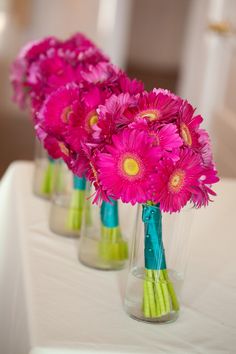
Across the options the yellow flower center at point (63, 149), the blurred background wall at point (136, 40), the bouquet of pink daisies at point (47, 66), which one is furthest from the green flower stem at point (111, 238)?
the blurred background wall at point (136, 40)

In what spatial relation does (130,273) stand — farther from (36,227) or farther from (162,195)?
(36,227)

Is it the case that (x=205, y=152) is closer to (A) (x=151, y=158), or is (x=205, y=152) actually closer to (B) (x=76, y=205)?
(A) (x=151, y=158)

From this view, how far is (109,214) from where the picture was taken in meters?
1.29

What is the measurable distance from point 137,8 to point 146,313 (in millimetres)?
7822

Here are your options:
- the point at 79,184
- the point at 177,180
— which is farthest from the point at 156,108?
the point at 79,184

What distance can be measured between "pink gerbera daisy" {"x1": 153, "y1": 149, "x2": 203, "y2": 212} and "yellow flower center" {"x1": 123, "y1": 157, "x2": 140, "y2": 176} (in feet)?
0.11

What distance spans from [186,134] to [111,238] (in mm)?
379

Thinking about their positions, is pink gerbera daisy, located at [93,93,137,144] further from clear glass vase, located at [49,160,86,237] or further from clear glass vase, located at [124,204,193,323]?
clear glass vase, located at [49,160,86,237]

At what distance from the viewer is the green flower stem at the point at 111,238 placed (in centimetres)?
129

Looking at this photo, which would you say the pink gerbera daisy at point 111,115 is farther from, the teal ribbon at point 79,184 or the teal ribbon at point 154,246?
the teal ribbon at point 79,184

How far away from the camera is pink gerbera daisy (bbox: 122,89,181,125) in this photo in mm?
1006

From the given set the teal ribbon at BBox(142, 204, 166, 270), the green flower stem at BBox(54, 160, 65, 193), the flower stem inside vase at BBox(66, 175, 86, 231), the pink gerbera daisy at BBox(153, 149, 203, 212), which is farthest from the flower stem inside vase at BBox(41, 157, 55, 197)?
the pink gerbera daisy at BBox(153, 149, 203, 212)

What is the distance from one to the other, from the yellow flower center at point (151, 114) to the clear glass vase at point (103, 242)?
12.6 inches

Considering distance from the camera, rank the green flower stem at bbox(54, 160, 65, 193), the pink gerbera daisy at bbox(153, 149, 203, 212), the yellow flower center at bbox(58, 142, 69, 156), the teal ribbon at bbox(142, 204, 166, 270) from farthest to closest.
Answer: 1. the green flower stem at bbox(54, 160, 65, 193)
2. the yellow flower center at bbox(58, 142, 69, 156)
3. the teal ribbon at bbox(142, 204, 166, 270)
4. the pink gerbera daisy at bbox(153, 149, 203, 212)
